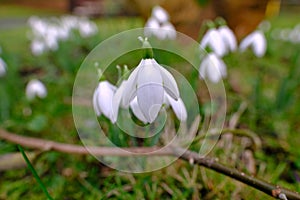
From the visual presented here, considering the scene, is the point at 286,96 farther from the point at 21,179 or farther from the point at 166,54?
the point at 21,179

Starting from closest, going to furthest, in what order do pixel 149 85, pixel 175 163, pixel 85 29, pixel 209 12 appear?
pixel 149 85, pixel 175 163, pixel 209 12, pixel 85 29

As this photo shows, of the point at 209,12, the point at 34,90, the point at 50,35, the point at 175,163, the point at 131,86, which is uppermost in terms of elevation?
the point at 209,12

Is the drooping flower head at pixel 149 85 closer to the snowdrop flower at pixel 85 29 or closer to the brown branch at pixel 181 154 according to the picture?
the brown branch at pixel 181 154

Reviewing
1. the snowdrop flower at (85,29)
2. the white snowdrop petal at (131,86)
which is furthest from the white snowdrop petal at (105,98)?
the snowdrop flower at (85,29)

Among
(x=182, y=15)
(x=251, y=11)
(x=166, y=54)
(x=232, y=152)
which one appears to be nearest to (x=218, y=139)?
(x=232, y=152)

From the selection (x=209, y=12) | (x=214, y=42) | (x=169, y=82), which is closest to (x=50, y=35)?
(x=209, y=12)

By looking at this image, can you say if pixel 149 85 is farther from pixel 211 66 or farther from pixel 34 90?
pixel 34 90

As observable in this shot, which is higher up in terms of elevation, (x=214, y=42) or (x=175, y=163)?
(x=214, y=42)
